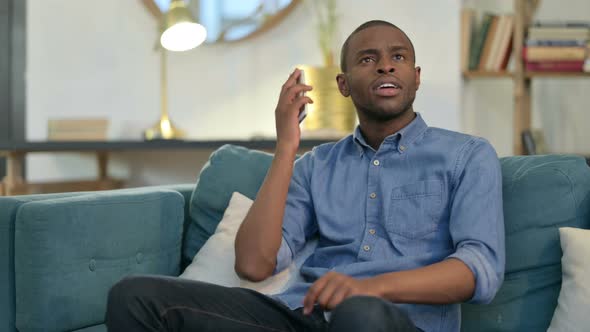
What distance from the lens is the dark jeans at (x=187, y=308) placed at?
141 centimetres

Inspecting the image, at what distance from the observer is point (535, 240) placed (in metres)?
1.74

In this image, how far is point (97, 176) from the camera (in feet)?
13.6

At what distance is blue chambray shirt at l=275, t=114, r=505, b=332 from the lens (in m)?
1.54

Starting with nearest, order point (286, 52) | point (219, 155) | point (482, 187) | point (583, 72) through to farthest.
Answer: point (482, 187) < point (219, 155) < point (583, 72) < point (286, 52)

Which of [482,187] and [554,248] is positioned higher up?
[482,187]

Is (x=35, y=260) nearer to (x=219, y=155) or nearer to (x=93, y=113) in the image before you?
(x=219, y=155)

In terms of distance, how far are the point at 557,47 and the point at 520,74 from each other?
19 centimetres

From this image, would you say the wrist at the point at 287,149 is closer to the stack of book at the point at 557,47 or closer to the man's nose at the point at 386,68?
the man's nose at the point at 386,68

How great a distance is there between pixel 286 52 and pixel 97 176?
43.9 inches

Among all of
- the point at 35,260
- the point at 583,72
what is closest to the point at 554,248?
the point at 35,260

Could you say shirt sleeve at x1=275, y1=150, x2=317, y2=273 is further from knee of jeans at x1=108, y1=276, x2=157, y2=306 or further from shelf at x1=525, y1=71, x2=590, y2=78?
shelf at x1=525, y1=71, x2=590, y2=78

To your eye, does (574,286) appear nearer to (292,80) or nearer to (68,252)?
(292,80)

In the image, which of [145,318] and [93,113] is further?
[93,113]

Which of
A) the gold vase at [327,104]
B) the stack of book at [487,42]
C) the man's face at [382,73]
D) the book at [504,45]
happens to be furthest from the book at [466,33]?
the man's face at [382,73]
